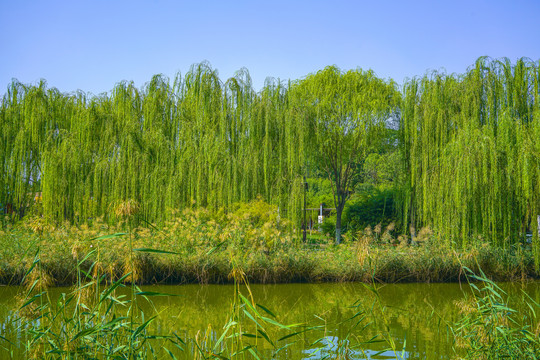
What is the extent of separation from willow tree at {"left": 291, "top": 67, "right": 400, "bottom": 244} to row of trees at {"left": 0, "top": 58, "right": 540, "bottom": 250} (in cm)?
82

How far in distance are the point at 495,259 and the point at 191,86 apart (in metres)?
9.80

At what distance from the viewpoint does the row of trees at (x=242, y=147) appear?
428 inches

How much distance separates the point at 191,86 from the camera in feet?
47.3

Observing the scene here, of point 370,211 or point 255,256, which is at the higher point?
point 370,211

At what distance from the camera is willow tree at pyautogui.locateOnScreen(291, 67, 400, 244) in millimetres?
16359

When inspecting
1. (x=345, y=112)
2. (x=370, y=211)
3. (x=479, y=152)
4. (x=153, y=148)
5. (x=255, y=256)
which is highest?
(x=345, y=112)

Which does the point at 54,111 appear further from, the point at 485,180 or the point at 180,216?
the point at 485,180

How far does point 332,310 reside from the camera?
7.72 m

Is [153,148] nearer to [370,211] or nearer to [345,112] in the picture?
[345,112]

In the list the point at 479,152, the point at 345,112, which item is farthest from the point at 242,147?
the point at 479,152

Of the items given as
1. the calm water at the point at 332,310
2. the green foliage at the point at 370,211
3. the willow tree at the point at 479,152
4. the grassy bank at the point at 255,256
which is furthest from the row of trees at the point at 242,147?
the green foliage at the point at 370,211

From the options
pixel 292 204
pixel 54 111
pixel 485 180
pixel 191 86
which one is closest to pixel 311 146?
pixel 292 204

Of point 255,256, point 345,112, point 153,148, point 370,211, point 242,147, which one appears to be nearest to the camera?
point 255,256

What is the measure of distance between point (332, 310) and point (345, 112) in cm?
1040
